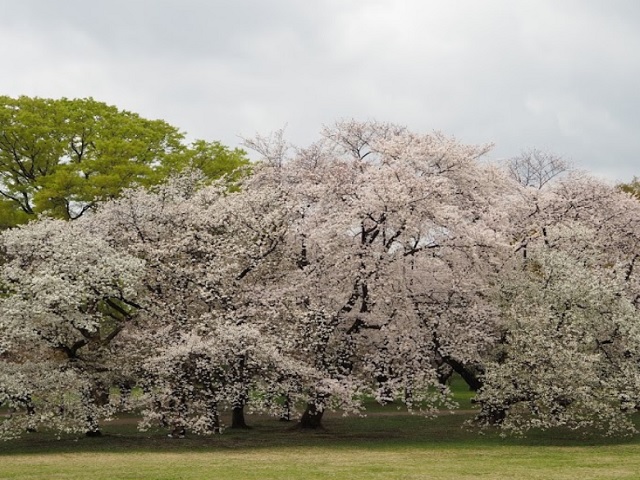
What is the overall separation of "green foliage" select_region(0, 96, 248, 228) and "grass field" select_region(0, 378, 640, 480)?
41.0 feet

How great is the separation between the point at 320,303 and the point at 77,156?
70.8 ft

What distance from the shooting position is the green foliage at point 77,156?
38.4 meters

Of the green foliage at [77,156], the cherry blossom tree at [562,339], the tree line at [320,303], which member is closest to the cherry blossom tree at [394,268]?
the tree line at [320,303]

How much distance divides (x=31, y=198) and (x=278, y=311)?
849 inches

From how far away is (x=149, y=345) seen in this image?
27.7m

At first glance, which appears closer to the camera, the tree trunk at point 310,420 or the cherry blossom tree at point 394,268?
the cherry blossom tree at point 394,268

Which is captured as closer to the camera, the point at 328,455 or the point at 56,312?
the point at 328,455

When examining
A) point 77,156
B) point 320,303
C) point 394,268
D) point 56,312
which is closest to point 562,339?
point 394,268

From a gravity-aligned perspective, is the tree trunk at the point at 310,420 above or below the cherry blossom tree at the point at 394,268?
below

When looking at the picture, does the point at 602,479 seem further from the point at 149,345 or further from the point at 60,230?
the point at 60,230

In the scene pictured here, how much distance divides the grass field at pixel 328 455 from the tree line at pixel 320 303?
101cm

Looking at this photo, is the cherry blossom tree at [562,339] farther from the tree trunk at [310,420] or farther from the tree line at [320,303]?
the tree trunk at [310,420]

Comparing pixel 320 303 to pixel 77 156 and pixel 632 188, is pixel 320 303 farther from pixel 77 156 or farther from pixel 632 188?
pixel 632 188

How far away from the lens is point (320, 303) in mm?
27469
